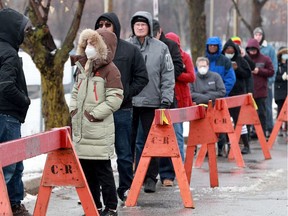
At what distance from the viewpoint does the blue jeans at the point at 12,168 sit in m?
8.79

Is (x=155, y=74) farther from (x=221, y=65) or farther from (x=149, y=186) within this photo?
(x=221, y=65)

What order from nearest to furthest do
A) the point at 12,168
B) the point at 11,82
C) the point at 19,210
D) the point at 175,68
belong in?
1. the point at 11,82
2. the point at 12,168
3. the point at 19,210
4. the point at 175,68

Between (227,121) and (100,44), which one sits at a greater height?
(100,44)

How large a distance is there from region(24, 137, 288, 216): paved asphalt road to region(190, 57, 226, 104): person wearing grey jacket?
1.28 meters

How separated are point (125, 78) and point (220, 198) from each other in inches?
69.1

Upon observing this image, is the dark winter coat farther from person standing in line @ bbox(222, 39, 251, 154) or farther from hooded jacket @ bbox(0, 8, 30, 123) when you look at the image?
hooded jacket @ bbox(0, 8, 30, 123)

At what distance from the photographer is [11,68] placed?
340 inches

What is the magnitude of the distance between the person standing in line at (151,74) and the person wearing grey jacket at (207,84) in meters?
3.36

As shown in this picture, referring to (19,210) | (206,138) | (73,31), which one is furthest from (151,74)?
(73,31)

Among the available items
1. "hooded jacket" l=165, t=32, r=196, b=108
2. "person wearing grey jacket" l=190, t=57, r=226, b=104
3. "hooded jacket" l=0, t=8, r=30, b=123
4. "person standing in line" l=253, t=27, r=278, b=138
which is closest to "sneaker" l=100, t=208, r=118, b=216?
"hooded jacket" l=0, t=8, r=30, b=123

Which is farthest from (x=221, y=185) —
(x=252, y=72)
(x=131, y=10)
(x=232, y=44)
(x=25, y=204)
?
(x=131, y=10)

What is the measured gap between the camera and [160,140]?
32.6ft

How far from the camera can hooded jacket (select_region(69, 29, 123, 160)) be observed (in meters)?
8.62

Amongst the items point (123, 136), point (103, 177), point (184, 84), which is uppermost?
point (184, 84)
